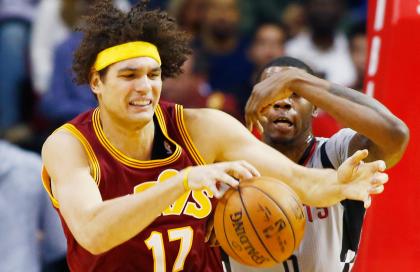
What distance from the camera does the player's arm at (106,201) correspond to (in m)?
4.12

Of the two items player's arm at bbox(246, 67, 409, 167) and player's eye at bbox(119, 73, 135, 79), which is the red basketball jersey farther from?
player's arm at bbox(246, 67, 409, 167)

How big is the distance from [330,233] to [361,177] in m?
0.78

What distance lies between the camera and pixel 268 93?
186 inches

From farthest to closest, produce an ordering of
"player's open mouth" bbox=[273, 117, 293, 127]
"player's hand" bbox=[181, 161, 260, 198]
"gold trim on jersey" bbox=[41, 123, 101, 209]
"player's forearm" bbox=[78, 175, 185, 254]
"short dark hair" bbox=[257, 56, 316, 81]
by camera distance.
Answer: "short dark hair" bbox=[257, 56, 316, 81] < "player's open mouth" bbox=[273, 117, 293, 127] < "gold trim on jersey" bbox=[41, 123, 101, 209] < "player's forearm" bbox=[78, 175, 185, 254] < "player's hand" bbox=[181, 161, 260, 198]

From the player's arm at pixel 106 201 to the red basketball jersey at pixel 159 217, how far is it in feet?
0.48

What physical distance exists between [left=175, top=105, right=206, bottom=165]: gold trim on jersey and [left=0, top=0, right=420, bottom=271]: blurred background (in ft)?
10.3

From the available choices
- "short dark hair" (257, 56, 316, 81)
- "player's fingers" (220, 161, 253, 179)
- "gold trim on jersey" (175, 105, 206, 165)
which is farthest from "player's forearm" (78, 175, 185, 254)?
"short dark hair" (257, 56, 316, 81)

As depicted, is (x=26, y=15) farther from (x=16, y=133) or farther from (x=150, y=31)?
(x=150, y=31)

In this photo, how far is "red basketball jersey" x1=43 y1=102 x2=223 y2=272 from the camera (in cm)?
468

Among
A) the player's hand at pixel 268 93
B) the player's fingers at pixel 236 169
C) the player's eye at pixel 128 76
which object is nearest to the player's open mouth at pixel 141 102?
the player's eye at pixel 128 76

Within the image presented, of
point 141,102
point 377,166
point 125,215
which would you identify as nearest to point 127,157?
point 141,102

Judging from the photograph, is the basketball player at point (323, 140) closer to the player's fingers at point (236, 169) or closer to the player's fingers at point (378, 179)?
the player's fingers at point (378, 179)

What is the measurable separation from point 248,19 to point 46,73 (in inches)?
80.5

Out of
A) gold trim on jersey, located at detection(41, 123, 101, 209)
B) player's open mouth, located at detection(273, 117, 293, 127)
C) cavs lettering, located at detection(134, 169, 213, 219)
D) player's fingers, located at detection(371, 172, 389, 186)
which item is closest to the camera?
player's fingers, located at detection(371, 172, 389, 186)
